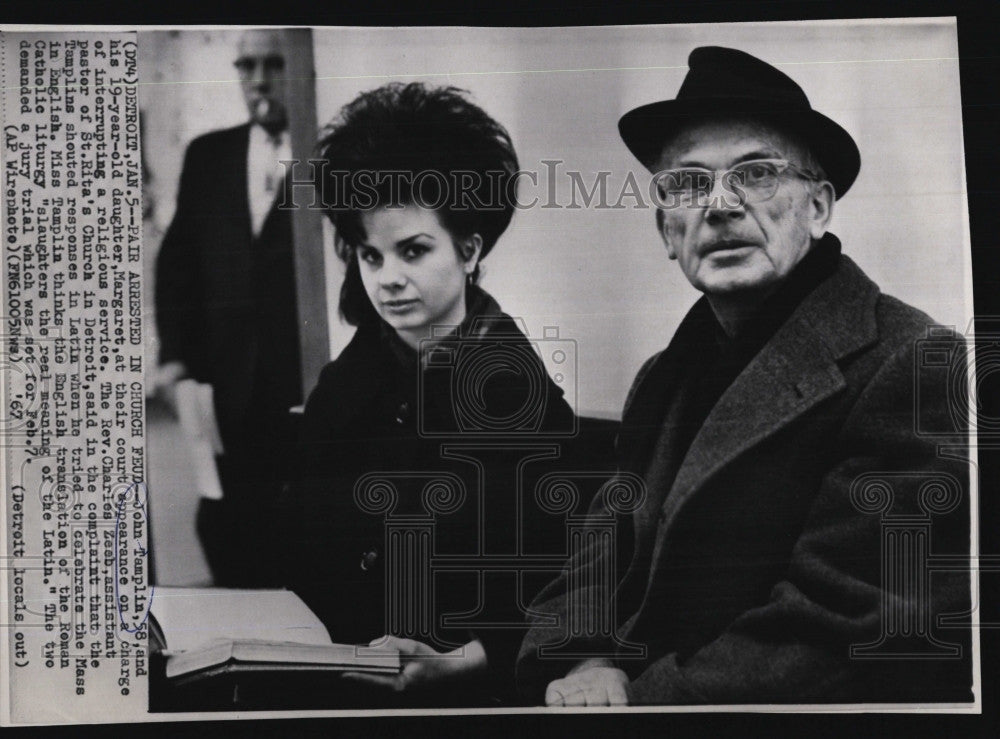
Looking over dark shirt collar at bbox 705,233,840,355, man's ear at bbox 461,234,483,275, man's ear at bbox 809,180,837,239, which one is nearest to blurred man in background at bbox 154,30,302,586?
man's ear at bbox 461,234,483,275

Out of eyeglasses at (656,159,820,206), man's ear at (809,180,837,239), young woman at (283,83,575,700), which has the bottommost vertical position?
young woman at (283,83,575,700)

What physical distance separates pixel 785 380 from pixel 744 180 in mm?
340

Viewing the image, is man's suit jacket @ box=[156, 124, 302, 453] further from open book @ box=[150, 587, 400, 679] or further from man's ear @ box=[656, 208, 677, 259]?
man's ear @ box=[656, 208, 677, 259]

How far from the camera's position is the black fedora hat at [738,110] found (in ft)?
4.79

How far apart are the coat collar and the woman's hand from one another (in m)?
0.39

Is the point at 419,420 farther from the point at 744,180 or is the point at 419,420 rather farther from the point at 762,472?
the point at 744,180

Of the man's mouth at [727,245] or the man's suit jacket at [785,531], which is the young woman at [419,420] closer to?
the man's suit jacket at [785,531]

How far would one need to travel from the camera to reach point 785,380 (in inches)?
55.9

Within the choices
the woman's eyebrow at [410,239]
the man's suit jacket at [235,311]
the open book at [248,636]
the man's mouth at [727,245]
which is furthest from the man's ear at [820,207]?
the open book at [248,636]

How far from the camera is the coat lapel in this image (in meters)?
1.41

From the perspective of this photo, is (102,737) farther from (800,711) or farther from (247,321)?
(800,711)

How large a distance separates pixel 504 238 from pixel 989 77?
0.89m

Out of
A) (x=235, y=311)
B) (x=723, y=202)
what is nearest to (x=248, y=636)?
(x=235, y=311)

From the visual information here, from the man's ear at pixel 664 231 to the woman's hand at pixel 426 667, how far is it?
739mm
